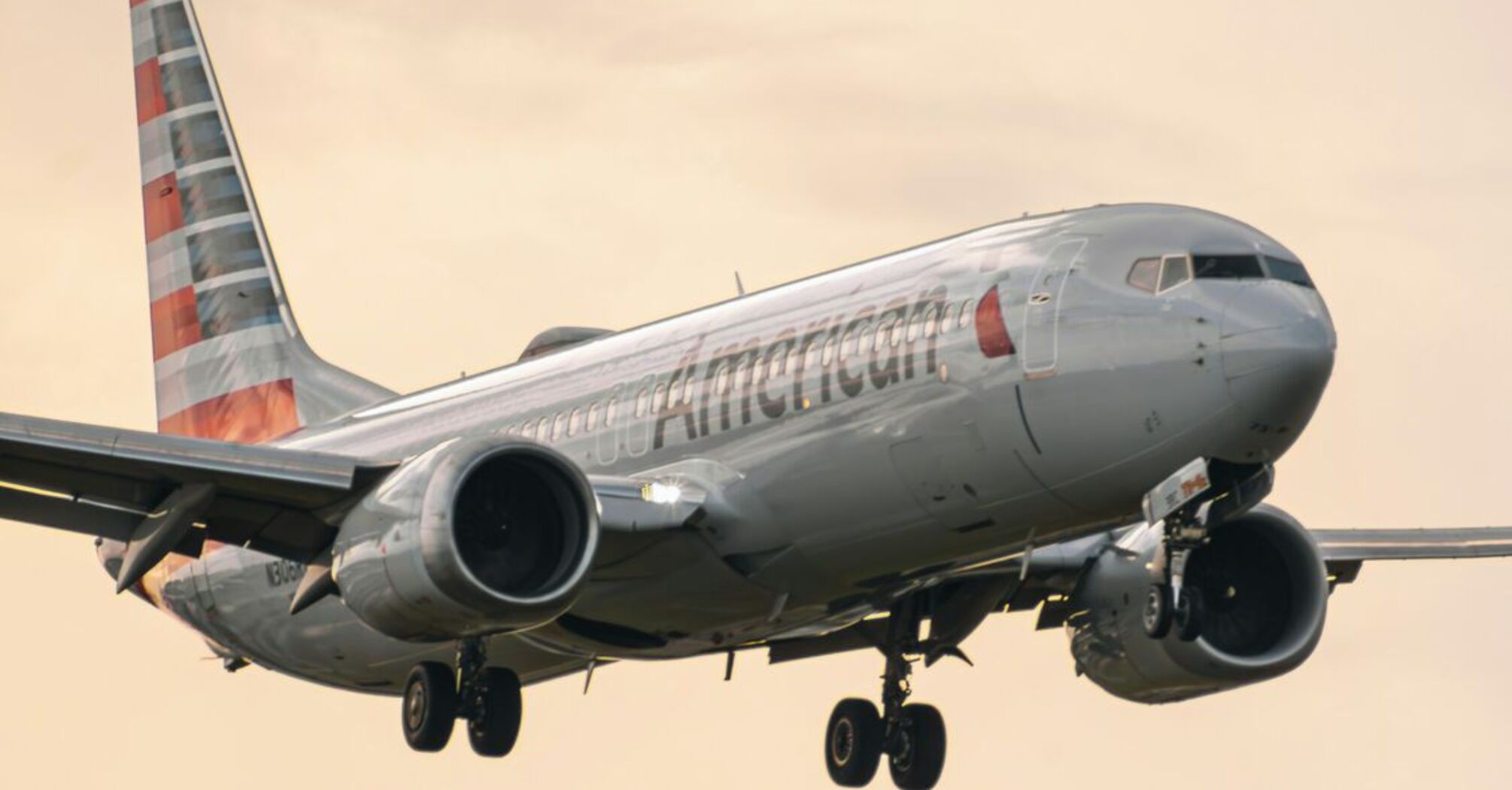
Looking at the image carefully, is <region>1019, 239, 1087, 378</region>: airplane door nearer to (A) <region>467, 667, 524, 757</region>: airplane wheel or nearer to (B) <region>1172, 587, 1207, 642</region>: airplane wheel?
(B) <region>1172, 587, 1207, 642</region>: airplane wheel

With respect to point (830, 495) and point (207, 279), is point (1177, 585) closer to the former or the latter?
point (830, 495)

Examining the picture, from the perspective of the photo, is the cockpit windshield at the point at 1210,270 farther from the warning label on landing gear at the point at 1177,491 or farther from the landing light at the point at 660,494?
the landing light at the point at 660,494

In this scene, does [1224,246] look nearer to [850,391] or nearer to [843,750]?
[850,391]

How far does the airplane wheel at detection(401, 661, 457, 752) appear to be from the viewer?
3416 cm

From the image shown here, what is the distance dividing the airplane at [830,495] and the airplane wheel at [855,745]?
42mm

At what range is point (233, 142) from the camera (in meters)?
46.3

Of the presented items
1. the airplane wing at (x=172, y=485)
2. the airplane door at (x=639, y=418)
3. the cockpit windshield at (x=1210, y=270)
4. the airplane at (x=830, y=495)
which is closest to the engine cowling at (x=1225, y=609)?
the airplane at (x=830, y=495)

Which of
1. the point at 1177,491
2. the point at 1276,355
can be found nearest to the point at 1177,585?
the point at 1177,491

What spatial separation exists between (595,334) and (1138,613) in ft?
24.5

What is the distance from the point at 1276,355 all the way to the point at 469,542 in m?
8.54

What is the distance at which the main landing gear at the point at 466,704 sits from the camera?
3412cm

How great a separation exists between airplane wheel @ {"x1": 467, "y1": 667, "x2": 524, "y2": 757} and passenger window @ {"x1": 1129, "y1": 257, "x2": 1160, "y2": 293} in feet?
34.5

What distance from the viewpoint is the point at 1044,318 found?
28234 millimetres

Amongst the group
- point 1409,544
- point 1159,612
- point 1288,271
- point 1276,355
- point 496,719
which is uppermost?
point 1288,271
